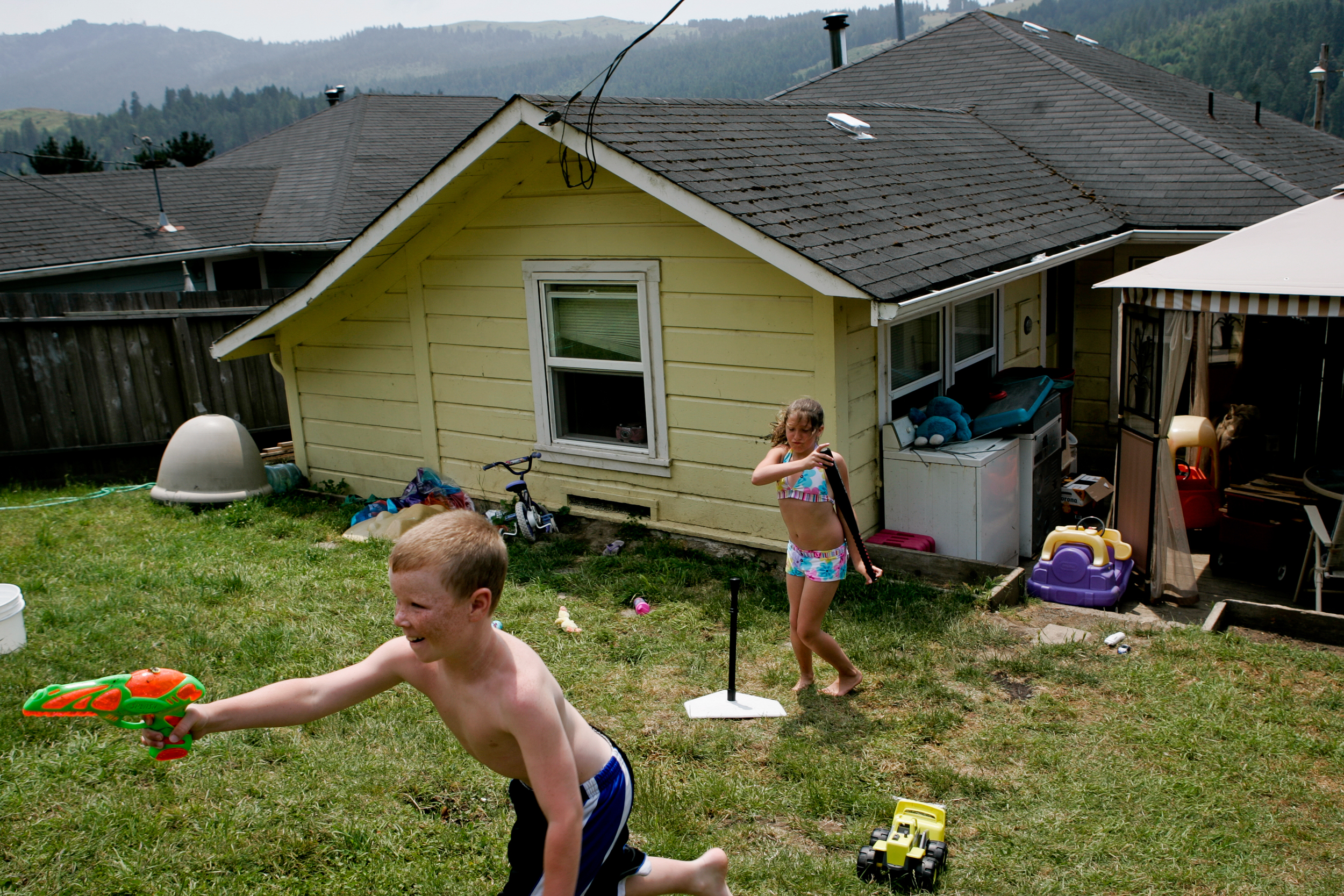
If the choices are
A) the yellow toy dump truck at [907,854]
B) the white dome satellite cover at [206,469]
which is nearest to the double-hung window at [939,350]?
the yellow toy dump truck at [907,854]

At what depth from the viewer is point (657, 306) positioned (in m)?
7.73

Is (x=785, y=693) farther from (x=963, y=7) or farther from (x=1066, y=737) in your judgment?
(x=963, y=7)

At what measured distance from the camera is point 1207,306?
6.80 metres

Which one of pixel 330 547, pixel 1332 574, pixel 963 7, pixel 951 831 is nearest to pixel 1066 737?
pixel 951 831

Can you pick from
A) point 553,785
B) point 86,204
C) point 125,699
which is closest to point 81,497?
point 125,699

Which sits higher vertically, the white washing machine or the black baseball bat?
the black baseball bat

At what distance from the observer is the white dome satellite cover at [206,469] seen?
9.62 meters

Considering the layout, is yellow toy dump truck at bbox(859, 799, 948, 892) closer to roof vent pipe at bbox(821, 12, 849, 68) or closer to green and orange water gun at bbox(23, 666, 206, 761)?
green and orange water gun at bbox(23, 666, 206, 761)

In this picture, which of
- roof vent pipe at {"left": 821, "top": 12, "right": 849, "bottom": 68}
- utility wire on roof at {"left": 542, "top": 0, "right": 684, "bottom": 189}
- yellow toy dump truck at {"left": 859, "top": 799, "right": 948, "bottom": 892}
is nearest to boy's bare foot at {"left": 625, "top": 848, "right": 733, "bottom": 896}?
yellow toy dump truck at {"left": 859, "top": 799, "right": 948, "bottom": 892}

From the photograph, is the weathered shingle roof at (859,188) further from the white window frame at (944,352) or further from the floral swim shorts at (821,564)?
the floral swim shorts at (821,564)

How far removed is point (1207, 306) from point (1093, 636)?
2.45 meters

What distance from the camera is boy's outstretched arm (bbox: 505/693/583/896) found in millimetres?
2291

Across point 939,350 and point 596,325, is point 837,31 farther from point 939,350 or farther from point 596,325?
point 596,325

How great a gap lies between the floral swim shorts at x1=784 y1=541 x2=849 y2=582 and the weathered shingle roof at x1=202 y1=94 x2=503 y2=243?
1293 centimetres
